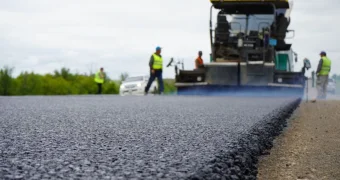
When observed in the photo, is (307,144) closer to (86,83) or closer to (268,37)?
(268,37)

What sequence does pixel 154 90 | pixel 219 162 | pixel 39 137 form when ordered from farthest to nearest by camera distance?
pixel 154 90 < pixel 39 137 < pixel 219 162

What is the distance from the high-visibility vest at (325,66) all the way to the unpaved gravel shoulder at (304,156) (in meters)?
11.0

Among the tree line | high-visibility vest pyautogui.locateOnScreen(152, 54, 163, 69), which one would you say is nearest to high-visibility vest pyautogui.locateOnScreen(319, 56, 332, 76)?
high-visibility vest pyautogui.locateOnScreen(152, 54, 163, 69)

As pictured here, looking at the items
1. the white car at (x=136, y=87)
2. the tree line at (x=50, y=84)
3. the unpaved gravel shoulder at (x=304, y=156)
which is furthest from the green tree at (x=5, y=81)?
the unpaved gravel shoulder at (x=304, y=156)

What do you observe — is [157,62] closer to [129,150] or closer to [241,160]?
[129,150]

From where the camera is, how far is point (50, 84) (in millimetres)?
33062

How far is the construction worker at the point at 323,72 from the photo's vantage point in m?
16.1

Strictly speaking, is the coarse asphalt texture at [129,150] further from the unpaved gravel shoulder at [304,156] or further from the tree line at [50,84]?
the tree line at [50,84]

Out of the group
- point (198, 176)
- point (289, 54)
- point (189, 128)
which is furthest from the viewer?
point (289, 54)

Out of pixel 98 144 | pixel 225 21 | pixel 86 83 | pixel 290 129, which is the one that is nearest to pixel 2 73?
pixel 86 83

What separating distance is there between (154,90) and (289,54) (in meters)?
9.04

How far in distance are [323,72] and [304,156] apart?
43.5 ft

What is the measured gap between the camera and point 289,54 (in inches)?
634

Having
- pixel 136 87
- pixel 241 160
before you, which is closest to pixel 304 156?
pixel 241 160
